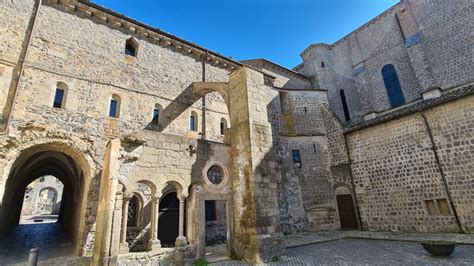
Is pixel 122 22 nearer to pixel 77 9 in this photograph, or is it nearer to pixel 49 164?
pixel 77 9

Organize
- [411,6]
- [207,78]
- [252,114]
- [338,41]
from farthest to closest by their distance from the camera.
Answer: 1. [338,41]
2. [411,6]
3. [207,78]
4. [252,114]

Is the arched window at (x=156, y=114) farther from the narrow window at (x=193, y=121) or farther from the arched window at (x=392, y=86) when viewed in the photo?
the arched window at (x=392, y=86)

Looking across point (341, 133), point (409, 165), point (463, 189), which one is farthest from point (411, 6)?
point (463, 189)

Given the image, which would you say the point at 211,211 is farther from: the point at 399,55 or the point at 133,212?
the point at 399,55

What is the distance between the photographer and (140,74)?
35.3 ft

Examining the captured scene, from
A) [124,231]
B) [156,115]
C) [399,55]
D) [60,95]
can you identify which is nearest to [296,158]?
[156,115]

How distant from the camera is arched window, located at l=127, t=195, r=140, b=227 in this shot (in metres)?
9.53

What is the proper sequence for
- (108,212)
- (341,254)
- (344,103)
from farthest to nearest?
1. (344,103)
2. (341,254)
3. (108,212)

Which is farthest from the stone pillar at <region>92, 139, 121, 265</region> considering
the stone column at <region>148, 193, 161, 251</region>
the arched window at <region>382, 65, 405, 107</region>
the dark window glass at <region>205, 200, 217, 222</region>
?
the arched window at <region>382, 65, 405, 107</region>

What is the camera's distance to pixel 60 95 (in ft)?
28.7

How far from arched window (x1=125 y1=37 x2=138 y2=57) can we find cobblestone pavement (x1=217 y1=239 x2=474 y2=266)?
33.3ft

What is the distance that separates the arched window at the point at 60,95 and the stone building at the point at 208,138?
0.04 m

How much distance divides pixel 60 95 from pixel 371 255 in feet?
39.1

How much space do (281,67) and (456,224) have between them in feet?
43.1
